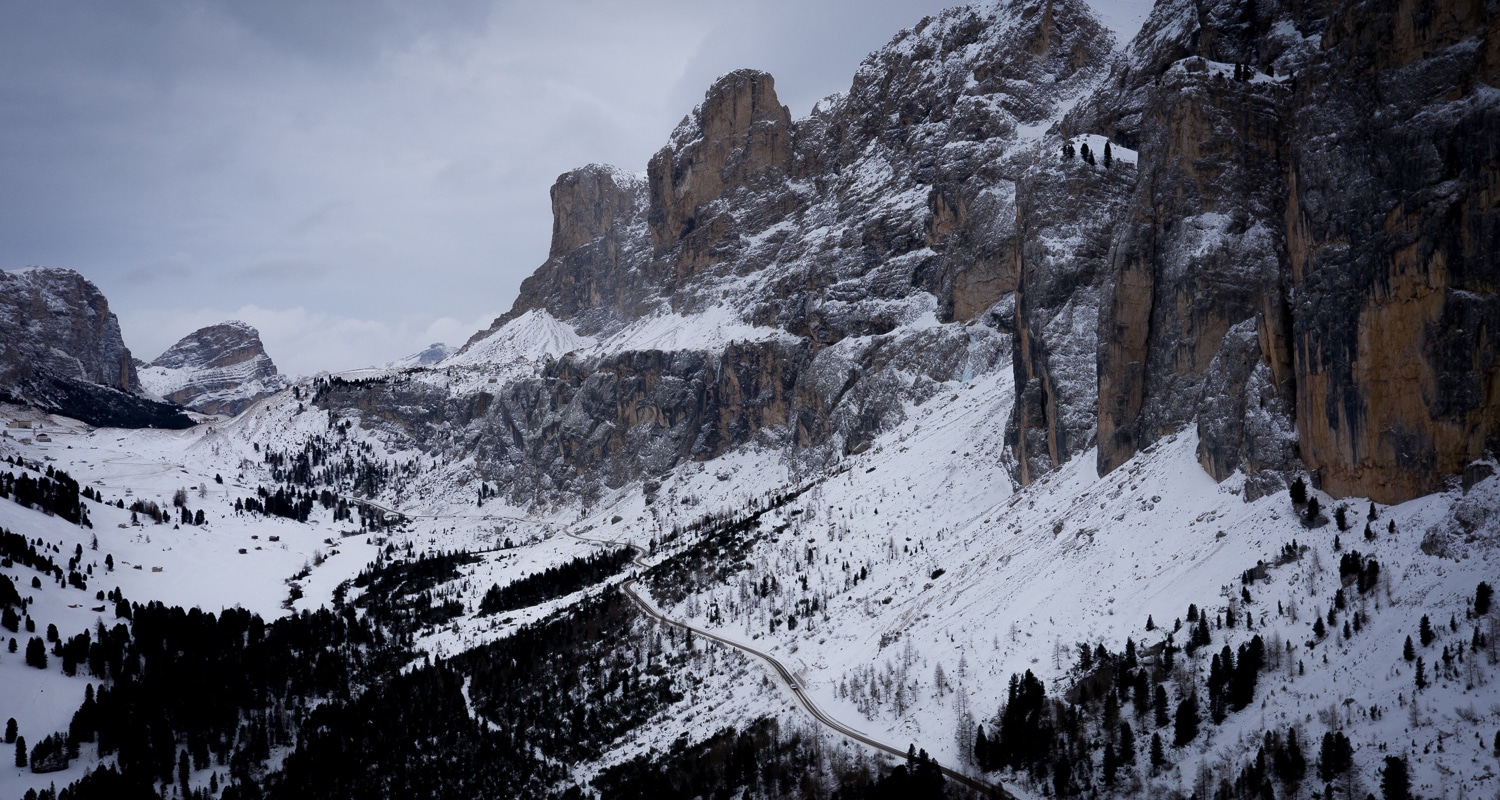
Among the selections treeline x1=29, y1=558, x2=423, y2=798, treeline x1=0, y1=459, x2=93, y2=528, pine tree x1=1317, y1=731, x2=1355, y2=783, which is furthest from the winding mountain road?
treeline x1=0, y1=459, x2=93, y2=528

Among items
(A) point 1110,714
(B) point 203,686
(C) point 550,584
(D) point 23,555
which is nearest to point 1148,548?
(A) point 1110,714

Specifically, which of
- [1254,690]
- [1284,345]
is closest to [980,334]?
[1284,345]

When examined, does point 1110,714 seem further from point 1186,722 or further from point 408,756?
point 408,756

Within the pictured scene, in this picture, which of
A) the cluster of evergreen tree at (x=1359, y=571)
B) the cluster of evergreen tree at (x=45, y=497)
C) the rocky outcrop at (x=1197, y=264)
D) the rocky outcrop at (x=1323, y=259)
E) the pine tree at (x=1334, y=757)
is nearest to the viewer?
the pine tree at (x=1334, y=757)

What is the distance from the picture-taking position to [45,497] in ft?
583

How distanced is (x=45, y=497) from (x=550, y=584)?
99093 millimetres

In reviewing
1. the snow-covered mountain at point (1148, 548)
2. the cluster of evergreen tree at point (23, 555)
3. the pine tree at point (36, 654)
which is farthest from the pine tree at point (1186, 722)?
the cluster of evergreen tree at point (23, 555)

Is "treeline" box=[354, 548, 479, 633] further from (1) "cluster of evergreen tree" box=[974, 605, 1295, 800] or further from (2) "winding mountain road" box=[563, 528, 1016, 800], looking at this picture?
(1) "cluster of evergreen tree" box=[974, 605, 1295, 800]

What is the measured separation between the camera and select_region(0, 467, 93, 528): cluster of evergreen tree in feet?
568

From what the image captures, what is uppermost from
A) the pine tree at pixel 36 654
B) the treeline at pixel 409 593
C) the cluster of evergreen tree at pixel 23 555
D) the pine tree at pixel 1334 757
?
the pine tree at pixel 1334 757

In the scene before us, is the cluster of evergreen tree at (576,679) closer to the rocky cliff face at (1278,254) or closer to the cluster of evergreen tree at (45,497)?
the rocky cliff face at (1278,254)

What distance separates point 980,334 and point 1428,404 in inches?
4409

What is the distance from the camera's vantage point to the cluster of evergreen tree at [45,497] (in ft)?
568

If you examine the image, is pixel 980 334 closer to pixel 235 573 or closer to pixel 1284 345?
pixel 1284 345
